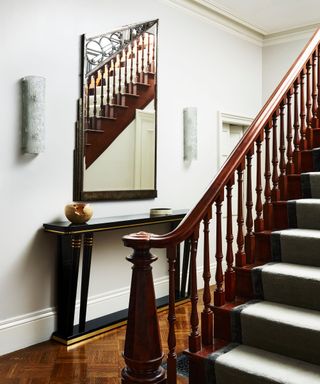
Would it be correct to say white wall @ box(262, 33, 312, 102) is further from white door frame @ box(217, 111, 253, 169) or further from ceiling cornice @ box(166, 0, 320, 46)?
white door frame @ box(217, 111, 253, 169)

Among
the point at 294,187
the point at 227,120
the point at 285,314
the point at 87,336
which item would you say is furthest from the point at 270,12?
the point at 87,336

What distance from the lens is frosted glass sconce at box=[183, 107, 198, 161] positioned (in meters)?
4.59

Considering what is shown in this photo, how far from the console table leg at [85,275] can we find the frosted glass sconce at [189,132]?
5.68 feet

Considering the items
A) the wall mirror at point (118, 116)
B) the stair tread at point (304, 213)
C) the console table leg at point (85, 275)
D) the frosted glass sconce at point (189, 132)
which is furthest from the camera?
the frosted glass sconce at point (189, 132)

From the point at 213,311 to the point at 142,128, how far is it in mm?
2221

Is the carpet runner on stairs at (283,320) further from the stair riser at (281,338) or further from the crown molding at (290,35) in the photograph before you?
the crown molding at (290,35)

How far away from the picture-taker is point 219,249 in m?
2.34

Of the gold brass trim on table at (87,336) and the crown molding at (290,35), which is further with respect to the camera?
the crown molding at (290,35)

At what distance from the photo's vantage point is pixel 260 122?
8.52 ft

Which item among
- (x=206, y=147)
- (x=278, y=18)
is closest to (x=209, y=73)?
(x=206, y=147)

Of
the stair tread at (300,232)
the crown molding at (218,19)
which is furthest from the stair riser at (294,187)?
the crown molding at (218,19)

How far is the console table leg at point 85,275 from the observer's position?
3.33 meters

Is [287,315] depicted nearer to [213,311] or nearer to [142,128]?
[213,311]

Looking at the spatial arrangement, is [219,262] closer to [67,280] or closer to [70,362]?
[70,362]
